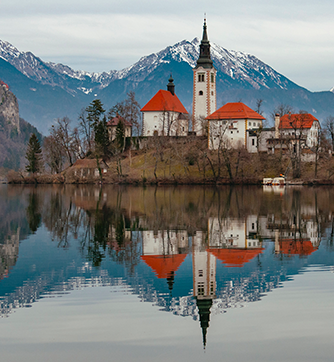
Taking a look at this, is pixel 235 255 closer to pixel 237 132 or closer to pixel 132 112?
pixel 237 132

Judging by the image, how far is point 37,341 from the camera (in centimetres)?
1247

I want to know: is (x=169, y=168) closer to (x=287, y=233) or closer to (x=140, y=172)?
(x=140, y=172)

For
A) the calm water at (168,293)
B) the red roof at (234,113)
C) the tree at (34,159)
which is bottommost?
the calm water at (168,293)

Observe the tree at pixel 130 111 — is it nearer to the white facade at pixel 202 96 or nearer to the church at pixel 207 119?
the church at pixel 207 119

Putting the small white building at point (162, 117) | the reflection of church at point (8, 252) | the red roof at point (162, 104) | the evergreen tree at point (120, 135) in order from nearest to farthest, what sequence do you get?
the reflection of church at point (8, 252) < the evergreen tree at point (120, 135) < the small white building at point (162, 117) < the red roof at point (162, 104)

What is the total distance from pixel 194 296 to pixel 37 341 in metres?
5.04

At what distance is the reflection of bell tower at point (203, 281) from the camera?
47.1 ft

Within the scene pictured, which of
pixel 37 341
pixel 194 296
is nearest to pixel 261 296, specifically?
pixel 194 296

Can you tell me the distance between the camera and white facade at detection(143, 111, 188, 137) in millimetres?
108812

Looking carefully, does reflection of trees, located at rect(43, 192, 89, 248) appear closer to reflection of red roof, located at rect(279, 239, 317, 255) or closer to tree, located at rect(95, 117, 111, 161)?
reflection of red roof, located at rect(279, 239, 317, 255)

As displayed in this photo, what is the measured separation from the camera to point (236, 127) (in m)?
100

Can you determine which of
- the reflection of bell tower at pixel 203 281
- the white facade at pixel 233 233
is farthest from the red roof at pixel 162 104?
the reflection of bell tower at pixel 203 281

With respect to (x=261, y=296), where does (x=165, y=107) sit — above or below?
above

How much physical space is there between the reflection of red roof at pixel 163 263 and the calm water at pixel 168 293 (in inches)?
1.6
